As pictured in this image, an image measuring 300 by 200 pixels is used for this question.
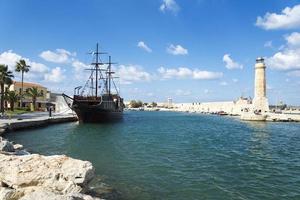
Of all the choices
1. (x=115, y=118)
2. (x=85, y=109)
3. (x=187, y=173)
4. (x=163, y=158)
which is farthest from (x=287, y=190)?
(x=115, y=118)

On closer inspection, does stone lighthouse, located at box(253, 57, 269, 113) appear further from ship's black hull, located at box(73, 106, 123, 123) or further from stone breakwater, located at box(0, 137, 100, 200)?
stone breakwater, located at box(0, 137, 100, 200)

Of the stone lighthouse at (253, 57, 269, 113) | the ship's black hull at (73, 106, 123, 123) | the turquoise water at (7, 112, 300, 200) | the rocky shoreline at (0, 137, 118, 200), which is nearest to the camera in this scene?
the rocky shoreline at (0, 137, 118, 200)

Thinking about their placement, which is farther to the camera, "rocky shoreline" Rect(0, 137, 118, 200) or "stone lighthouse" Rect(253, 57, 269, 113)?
"stone lighthouse" Rect(253, 57, 269, 113)

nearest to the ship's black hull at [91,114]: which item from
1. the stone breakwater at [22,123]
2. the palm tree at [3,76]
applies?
the stone breakwater at [22,123]

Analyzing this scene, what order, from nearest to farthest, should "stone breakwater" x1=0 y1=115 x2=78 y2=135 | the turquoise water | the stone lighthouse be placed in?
the turquoise water < "stone breakwater" x1=0 y1=115 x2=78 y2=135 < the stone lighthouse

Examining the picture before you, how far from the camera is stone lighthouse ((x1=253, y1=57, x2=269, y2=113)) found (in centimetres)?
9088

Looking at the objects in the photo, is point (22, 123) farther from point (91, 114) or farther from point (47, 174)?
point (47, 174)

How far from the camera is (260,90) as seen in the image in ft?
298

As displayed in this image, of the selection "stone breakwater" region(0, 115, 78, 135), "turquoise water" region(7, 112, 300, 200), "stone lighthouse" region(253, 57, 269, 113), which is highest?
"stone lighthouse" region(253, 57, 269, 113)

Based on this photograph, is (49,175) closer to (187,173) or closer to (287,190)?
(187,173)

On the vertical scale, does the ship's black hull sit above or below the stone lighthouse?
below

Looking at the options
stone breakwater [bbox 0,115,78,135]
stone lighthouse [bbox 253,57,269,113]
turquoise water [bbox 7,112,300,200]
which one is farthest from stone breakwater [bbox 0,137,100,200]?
stone lighthouse [bbox 253,57,269,113]

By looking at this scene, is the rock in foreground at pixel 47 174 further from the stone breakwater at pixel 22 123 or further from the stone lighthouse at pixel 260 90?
the stone lighthouse at pixel 260 90

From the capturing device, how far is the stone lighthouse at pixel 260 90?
90.9 m
